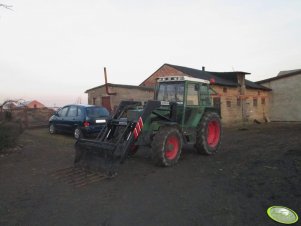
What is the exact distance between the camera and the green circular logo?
14.6 feet

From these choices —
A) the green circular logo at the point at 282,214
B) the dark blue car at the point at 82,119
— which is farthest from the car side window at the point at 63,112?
the green circular logo at the point at 282,214

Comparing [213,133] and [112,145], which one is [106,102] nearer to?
[213,133]

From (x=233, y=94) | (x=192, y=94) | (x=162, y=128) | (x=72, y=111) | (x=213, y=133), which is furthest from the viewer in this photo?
(x=233, y=94)

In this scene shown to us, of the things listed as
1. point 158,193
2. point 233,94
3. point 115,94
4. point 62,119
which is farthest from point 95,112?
point 233,94

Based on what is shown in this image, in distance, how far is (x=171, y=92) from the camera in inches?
361

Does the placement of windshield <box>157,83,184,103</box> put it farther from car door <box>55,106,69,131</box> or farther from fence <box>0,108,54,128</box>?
fence <box>0,108,54,128</box>

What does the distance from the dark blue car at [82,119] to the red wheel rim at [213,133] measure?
472cm

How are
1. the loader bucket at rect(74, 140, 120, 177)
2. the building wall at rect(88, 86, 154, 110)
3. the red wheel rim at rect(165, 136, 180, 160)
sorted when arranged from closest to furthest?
the loader bucket at rect(74, 140, 120, 177), the red wheel rim at rect(165, 136, 180, 160), the building wall at rect(88, 86, 154, 110)

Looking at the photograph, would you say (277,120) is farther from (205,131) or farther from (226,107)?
(205,131)

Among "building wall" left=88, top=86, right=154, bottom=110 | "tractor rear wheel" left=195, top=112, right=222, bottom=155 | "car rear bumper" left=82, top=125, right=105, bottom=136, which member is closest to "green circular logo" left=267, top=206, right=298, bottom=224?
"tractor rear wheel" left=195, top=112, right=222, bottom=155

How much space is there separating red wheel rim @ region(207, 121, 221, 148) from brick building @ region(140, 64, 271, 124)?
11.6m

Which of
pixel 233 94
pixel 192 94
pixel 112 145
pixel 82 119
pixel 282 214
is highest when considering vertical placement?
pixel 233 94

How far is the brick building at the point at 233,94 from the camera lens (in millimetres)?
22953

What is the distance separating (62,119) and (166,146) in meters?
7.84
